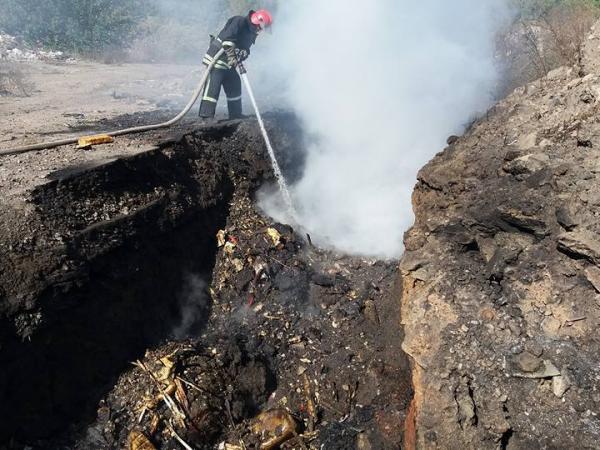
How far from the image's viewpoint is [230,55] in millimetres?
7035

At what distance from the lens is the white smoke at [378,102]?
6.77 meters

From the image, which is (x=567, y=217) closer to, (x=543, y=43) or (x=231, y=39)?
(x=231, y=39)

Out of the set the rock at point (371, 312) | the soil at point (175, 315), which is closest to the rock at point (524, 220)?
the soil at point (175, 315)

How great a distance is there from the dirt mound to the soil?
0.84 meters

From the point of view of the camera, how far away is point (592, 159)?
343cm

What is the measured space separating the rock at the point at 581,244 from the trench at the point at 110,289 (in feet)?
5.47

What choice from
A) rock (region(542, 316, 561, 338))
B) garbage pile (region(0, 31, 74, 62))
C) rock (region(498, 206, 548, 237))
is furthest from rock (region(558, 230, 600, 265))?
garbage pile (region(0, 31, 74, 62))

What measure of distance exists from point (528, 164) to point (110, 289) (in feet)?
12.5

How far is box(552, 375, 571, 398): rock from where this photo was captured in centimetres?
270

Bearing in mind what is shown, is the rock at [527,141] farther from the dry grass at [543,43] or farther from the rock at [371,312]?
the rock at [371,312]

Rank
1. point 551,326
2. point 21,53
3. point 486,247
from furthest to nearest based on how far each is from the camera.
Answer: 1. point 21,53
2. point 486,247
3. point 551,326

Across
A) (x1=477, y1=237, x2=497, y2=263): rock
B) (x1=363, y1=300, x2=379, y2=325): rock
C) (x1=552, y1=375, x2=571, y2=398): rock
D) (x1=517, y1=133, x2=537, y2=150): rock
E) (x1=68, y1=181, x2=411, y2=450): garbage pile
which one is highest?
(x1=517, y1=133, x2=537, y2=150): rock

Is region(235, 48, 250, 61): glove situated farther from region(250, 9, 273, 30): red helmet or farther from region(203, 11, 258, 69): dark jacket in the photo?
region(250, 9, 273, 30): red helmet

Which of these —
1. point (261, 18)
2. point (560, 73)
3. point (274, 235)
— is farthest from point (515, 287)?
point (261, 18)
